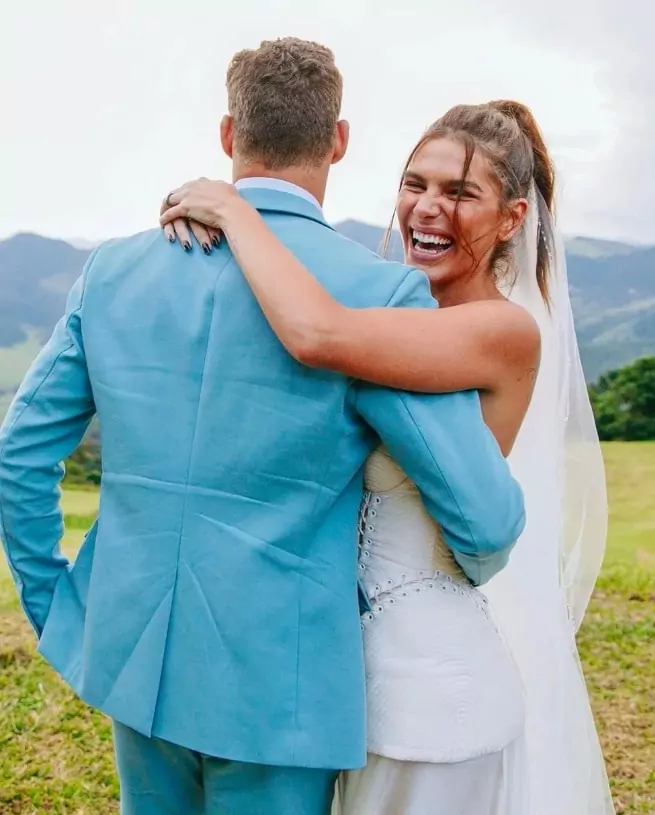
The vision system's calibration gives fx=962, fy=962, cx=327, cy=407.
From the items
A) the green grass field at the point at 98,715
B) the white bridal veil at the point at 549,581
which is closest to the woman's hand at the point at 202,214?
the white bridal veil at the point at 549,581

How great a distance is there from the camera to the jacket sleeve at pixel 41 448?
1422mm

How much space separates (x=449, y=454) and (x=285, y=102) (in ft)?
1.74

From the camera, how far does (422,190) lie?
1.88m

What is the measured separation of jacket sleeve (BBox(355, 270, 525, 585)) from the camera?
1.28m

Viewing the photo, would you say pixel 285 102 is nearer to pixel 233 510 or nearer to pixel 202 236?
pixel 202 236

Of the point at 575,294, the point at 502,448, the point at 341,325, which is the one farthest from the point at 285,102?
the point at 575,294

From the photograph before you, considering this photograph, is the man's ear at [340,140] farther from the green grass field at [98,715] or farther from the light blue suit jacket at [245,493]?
the green grass field at [98,715]

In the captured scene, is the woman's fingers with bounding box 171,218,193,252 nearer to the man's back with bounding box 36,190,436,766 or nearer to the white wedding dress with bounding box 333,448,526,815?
the man's back with bounding box 36,190,436,766

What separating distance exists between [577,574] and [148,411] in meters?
1.38

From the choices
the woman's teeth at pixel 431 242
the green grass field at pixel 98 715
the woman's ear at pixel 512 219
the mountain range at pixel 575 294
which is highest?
the woman's ear at pixel 512 219

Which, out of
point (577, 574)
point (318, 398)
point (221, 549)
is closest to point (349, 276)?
point (318, 398)

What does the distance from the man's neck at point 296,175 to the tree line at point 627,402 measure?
482 centimetres

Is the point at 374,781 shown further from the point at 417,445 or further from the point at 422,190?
the point at 422,190

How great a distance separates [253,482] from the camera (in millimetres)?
1282
